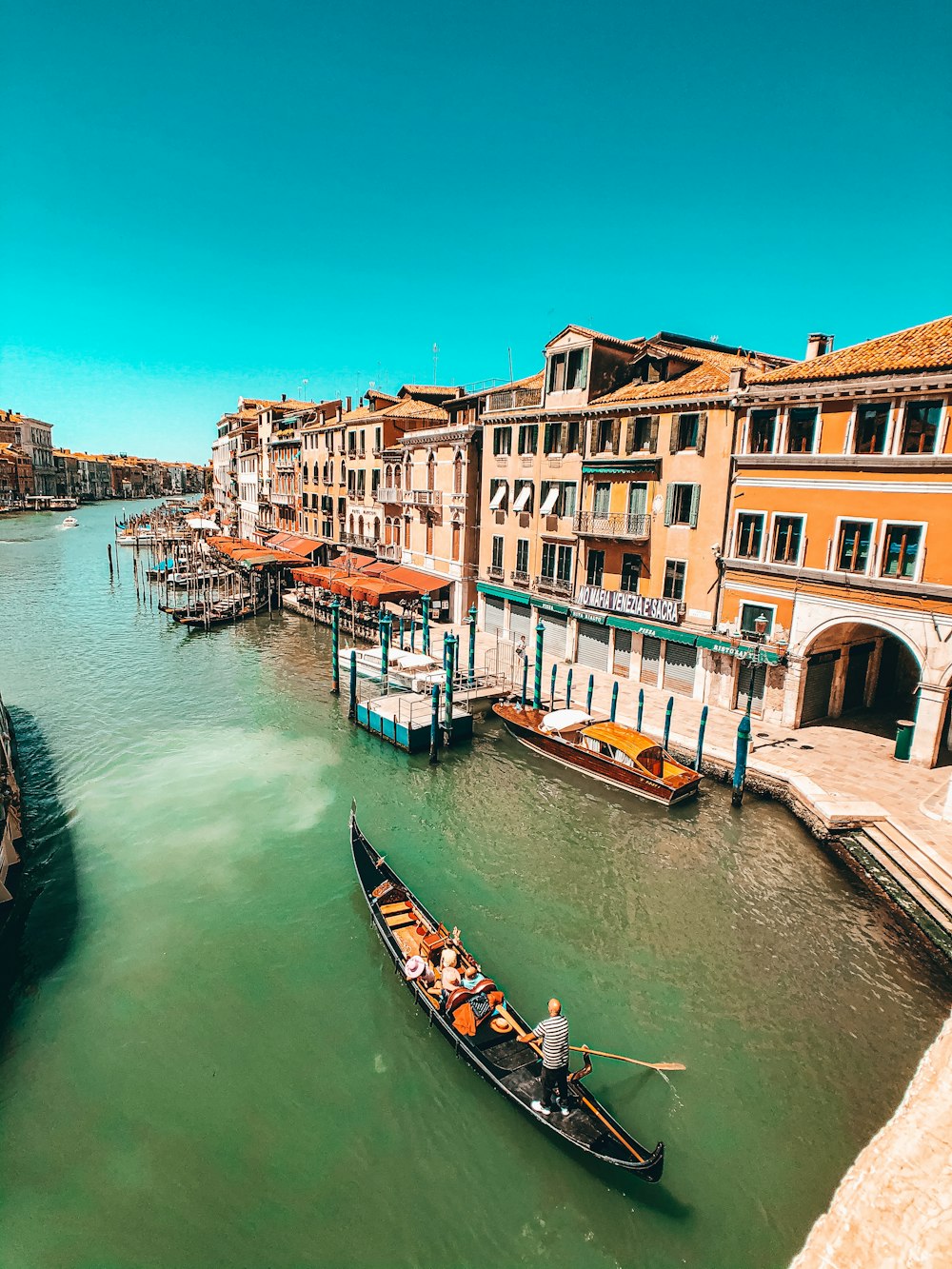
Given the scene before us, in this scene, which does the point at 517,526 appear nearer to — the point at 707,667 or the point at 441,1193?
the point at 707,667

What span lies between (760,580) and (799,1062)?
1763 cm

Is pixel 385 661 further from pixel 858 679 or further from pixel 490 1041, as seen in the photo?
pixel 858 679

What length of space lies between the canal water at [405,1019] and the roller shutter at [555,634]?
37.5 feet

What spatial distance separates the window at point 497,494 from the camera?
122ft

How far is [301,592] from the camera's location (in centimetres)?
5650

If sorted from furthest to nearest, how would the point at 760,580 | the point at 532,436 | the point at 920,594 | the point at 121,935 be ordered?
the point at 532,436 → the point at 760,580 → the point at 920,594 → the point at 121,935

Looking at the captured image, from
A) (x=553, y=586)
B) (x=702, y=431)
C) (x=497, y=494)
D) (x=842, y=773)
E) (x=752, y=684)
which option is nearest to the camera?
(x=842, y=773)

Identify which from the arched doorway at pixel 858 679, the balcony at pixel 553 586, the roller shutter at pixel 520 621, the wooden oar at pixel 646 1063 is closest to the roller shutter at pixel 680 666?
the arched doorway at pixel 858 679

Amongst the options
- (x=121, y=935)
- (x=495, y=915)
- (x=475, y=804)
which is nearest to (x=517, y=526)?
(x=475, y=804)

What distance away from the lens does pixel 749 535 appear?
1041 inches

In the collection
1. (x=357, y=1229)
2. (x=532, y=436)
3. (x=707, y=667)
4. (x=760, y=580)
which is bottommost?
(x=357, y=1229)

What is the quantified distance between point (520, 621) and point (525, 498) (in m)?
6.93

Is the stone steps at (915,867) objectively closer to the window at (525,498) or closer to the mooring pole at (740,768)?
the mooring pole at (740,768)

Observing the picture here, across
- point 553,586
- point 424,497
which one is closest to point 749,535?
point 553,586
